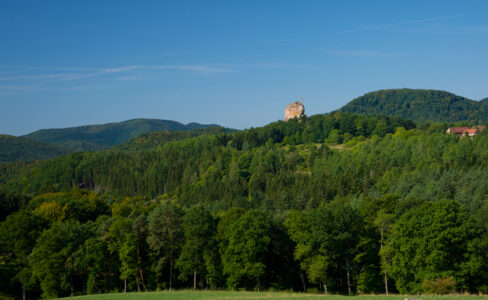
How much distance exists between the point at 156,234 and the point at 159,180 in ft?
438

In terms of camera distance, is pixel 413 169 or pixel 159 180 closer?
pixel 413 169

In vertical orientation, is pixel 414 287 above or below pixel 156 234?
below

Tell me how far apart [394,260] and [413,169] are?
294 feet

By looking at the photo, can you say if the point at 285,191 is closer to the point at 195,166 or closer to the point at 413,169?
the point at 413,169

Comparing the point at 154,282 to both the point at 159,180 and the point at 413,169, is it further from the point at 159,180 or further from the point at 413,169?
the point at 159,180

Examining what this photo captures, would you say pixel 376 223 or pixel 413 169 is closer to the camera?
pixel 376 223

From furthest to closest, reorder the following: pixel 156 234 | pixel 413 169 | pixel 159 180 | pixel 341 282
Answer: pixel 159 180
pixel 413 169
pixel 156 234
pixel 341 282

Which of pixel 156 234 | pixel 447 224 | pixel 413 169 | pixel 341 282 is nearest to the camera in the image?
pixel 447 224

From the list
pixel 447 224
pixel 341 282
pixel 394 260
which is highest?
pixel 447 224

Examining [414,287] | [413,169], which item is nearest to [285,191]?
[413,169]

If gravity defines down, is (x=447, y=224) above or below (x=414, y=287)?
above

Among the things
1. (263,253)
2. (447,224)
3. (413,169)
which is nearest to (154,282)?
(263,253)

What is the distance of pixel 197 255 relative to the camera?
61.7 meters

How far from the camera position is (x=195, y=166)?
200 meters
